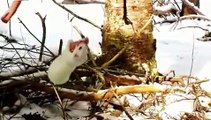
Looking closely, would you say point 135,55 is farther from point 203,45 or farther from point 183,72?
point 203,45

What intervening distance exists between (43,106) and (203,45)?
166 centimetres

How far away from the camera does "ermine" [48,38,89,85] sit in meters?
1.53

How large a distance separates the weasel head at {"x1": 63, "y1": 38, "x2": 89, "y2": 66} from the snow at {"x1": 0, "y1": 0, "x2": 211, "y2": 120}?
287 mm

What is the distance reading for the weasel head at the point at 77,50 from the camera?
1.49m

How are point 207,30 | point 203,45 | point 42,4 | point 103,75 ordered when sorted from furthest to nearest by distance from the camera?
point 42,4 → point 207,30 → point 203,45 → point 103,75

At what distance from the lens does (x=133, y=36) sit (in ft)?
7.07

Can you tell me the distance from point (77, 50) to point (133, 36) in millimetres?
675

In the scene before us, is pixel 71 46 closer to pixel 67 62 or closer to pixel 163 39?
pixel 67 62

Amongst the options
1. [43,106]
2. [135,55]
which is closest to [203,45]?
[135,55]

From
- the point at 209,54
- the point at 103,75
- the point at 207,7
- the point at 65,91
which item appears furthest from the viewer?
the point at 207,7

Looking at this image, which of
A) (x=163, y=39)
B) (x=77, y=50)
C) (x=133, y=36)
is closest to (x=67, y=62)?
(x=77, y=50)

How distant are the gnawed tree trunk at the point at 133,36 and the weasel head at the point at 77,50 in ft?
2.01

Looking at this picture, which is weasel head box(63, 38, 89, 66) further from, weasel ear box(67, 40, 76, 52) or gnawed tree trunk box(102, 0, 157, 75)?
gnawed tree trunk box(102, 0, 157, 75)

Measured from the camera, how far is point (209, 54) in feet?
8.78
